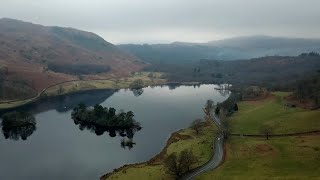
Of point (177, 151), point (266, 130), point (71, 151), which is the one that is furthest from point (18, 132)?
point (266, 130)

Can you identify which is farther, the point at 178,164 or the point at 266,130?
the point at 266,130

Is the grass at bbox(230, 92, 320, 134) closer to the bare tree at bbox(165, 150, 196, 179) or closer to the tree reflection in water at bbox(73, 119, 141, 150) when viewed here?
the tree reflection in water at bbox(73, 119, 141, 150)

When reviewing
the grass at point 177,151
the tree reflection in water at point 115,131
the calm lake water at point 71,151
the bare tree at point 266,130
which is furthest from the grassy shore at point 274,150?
the tree reflection in water at point 115,131

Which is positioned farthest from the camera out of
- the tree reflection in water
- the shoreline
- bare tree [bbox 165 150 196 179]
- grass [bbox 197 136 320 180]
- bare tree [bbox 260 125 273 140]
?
the tree reflection in water

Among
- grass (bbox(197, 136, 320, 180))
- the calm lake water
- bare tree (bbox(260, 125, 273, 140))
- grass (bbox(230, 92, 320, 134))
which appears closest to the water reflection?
the calm lake water

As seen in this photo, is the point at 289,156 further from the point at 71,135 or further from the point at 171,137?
the point at 71,135

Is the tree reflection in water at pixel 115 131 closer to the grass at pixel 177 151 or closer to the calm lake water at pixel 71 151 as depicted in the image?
the calm lake water at pixel 71 151

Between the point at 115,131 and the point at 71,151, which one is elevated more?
the point at 115,131

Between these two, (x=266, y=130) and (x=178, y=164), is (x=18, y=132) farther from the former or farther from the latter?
(x=266, y=130)
